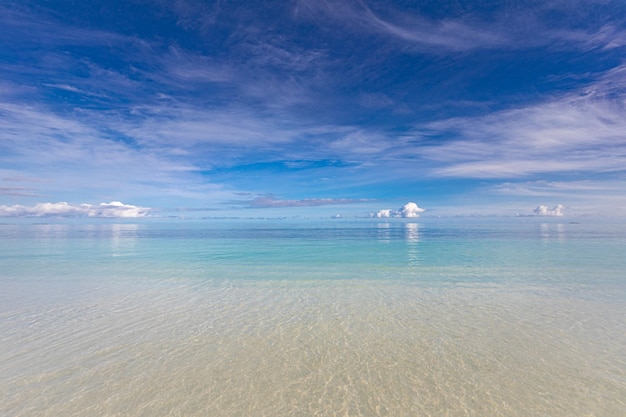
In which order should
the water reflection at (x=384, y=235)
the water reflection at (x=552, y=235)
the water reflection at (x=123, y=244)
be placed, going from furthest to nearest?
the water reflection at (x=384, y=235)
the water reflection at (x=552, y=235)
the water reflection at (x=123, y=244)

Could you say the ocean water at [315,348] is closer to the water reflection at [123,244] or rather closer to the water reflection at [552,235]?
the water reflection at [123,244]

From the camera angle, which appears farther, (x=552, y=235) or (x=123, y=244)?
(x=552, y=235)

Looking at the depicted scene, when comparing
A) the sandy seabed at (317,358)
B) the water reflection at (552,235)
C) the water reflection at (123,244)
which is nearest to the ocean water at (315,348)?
the sandy seabed at (317,358)

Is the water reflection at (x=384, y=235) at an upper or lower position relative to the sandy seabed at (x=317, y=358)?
upper

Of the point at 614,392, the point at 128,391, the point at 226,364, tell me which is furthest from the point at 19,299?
the point at 614,392

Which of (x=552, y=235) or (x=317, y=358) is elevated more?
(x=552, y=235)

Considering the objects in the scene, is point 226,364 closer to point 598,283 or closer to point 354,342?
point 354,342

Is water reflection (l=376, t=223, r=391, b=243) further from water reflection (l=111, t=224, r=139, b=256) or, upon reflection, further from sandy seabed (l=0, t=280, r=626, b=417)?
sandy seabed (l=0, t=280, r=626, b=417)

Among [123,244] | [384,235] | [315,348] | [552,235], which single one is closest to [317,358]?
[315,348]

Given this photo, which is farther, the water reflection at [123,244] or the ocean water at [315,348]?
the water reflection at [123,244]

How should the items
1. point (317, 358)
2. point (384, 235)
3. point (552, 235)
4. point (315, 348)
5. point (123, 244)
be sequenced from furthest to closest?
point (384, 235) → point (552, 235) → point (123, 244) → point (315, 348) → point (317, 358)

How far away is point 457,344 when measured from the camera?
10.0m

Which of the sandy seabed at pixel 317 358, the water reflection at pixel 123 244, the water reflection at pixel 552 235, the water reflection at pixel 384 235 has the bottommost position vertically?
the sandy seabed at pixel 317 358

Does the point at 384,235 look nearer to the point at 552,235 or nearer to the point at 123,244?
the point at 552,235
